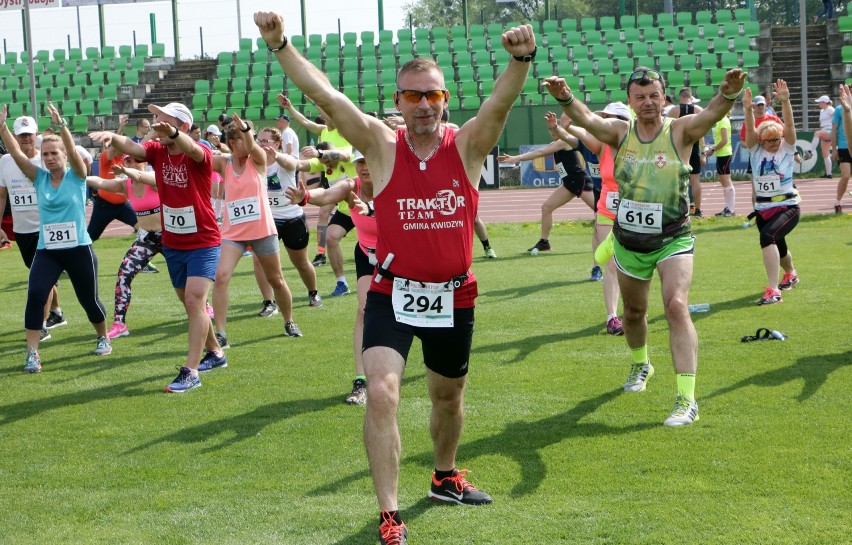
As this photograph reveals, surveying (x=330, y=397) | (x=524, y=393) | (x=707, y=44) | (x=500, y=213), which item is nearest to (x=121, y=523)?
(x=330, y=397)

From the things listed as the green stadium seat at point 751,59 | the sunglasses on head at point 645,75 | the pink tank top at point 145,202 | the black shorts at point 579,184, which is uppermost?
the green stadium seat at point 751,59

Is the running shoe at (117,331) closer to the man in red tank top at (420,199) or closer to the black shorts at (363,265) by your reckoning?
the black shorts at (363,265)

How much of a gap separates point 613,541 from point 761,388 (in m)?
3.14

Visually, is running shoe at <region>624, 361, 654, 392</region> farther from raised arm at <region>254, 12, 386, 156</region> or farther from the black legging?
the black legging

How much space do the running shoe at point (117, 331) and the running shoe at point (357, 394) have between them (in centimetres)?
412

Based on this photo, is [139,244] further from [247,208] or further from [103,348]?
[247,208]

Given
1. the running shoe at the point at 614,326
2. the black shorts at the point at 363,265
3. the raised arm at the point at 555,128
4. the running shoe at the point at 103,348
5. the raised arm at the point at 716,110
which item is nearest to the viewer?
the raised arm at the point at 716,110

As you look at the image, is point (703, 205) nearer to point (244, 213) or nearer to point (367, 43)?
point (244, 213)

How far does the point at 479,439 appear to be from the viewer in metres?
6.36

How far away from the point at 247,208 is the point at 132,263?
182cm

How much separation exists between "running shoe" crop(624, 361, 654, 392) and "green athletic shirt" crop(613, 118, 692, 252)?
102 centimetres

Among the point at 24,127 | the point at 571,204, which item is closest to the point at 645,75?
the point at 24,127

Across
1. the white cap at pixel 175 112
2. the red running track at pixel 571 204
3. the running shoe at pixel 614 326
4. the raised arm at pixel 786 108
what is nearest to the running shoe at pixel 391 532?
the white cap at pixel 175 112

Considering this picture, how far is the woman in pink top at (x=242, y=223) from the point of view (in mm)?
9578
